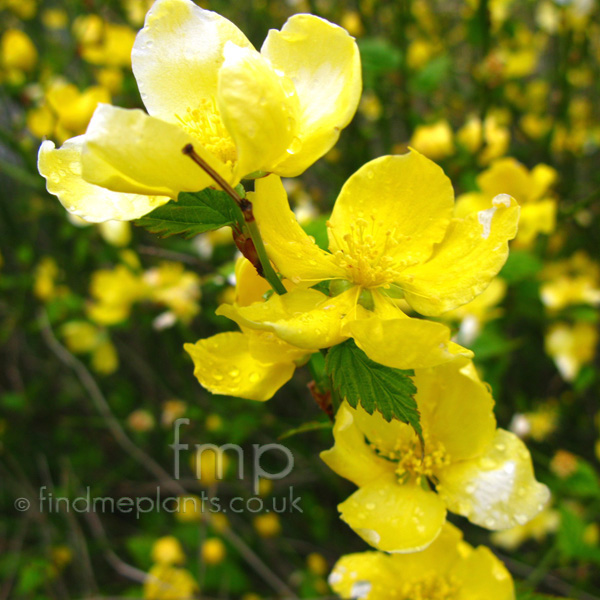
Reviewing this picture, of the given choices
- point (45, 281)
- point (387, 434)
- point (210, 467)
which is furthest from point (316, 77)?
point (45, 281)

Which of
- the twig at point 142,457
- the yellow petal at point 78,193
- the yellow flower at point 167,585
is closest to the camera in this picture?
the yellow petal at point 78,193

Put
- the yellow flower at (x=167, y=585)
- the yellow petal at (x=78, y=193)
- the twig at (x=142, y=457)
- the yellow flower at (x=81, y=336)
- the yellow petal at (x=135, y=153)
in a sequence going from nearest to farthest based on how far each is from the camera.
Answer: the yellow petal at (x=135, y=153)
the yellow petal at (x=78, y=193)
the yellow flower at (x=167, y=585)
the twig at (x=142, y=457)
the yellow flower at (x=81, y=336)

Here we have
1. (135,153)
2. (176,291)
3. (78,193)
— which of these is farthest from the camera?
(176,291)

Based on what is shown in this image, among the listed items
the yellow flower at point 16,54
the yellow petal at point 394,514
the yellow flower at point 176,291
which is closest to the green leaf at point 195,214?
the yellow petal at point 394,514

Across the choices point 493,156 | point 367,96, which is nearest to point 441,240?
point 493,156

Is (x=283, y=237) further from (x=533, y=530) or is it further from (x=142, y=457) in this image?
(x=533, y=530)

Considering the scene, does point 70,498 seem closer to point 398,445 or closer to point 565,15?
point 398,445

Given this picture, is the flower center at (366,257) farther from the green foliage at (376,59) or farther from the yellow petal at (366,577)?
the green foliage at (376,59)

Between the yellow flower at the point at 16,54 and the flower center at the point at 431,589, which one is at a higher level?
the yellow flower at the point at 16,54
